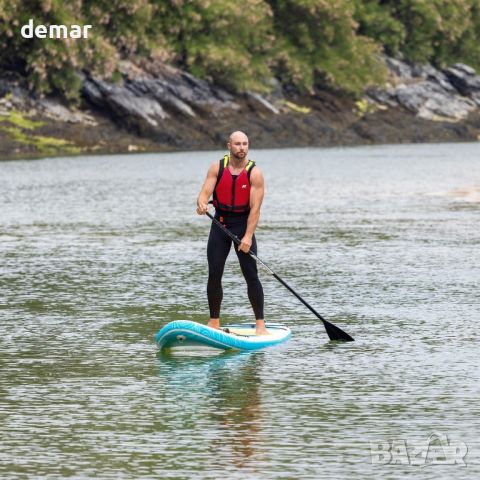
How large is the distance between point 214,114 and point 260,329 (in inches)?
2666

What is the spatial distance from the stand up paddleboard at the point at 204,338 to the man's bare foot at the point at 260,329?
49 mm

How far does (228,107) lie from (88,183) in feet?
131

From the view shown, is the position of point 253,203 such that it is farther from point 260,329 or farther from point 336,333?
point 336,333

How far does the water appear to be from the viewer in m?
9.77

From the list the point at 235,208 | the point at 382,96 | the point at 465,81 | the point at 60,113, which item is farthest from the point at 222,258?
the point at 465,81

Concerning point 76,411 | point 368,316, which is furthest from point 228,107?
point 76,411

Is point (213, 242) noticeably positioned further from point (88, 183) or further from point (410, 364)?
point (88, 183)

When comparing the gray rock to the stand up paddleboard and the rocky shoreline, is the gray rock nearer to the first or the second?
the rocky shoreline

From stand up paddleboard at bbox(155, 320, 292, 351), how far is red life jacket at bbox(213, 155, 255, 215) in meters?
1.12

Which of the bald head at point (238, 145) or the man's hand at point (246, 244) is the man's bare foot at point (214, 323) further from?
the bald head at point (238, 145)

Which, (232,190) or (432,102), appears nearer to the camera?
(232,190)

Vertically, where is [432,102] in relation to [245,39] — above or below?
below

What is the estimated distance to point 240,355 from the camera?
14039mm

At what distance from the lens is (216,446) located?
32.6 feet
